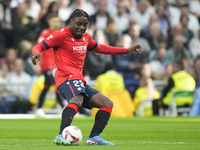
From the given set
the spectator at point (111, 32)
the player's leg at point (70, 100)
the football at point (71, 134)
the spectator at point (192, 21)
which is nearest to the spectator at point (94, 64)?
the spectator at point (111, 32)

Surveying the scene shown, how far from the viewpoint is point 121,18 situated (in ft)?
60.4

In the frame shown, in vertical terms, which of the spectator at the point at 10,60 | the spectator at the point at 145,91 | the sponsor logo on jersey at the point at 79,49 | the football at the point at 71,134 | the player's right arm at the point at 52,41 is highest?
the player's right arm at the point at 52,41

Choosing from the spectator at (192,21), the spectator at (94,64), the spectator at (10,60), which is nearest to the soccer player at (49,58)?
the spectator at (94,64)

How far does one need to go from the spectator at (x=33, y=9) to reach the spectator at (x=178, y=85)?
6013mm

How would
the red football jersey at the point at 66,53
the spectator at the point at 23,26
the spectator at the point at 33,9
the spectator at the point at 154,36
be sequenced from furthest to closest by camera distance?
the spectator at the point at 154,36 < the spectator at the point at 33,9 < the spectator at the point at 23,26 < the red football jersey at the point at 66,53

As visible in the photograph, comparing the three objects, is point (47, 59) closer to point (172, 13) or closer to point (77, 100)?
point (77, 100)

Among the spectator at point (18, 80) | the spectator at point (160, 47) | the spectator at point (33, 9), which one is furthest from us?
the spectator at point (33, 9)

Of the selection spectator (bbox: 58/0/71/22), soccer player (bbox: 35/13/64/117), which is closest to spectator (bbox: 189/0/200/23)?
spectator (bbox: 58/0/71/22)

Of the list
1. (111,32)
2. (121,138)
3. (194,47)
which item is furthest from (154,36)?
(121,138)

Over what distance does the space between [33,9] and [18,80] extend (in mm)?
3426

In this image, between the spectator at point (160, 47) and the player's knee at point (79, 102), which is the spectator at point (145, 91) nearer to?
the spectator at point (160, 47)

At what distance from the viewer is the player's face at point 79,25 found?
256 inches

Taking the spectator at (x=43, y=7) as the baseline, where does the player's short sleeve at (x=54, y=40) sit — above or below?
below

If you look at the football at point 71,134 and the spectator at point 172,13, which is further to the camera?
the spectator at point 172,13
